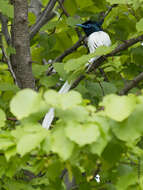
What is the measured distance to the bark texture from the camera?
2.59 meters

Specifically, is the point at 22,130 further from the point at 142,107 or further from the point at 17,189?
the point at 17,189

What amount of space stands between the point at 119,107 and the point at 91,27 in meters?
2.11

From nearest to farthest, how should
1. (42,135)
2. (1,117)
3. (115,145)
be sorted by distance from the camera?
(42,135) → (115,145) → (1,117)

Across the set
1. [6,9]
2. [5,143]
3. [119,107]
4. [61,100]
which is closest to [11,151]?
[5,143]

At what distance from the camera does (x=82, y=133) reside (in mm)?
1195

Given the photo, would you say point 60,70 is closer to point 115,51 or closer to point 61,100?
point 115,51

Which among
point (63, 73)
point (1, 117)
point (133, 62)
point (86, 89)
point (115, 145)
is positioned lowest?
point (133, 62)

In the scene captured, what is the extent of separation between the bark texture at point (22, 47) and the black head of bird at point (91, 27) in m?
0.68

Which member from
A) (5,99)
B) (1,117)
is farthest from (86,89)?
(1,117)

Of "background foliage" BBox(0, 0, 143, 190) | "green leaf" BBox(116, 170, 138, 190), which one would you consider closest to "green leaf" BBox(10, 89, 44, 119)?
"background foliage" BBox(0, 0, 143, 190)

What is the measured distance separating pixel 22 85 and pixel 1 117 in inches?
43.0

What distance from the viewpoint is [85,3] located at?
2.89 m

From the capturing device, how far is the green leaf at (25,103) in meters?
1.22

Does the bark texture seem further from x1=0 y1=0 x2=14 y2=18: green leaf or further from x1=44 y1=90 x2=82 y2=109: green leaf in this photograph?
x1=44 y1=90 x2=82 y2=109: green leaf
